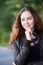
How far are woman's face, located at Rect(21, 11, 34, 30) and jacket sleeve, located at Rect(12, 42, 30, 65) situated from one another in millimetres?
142

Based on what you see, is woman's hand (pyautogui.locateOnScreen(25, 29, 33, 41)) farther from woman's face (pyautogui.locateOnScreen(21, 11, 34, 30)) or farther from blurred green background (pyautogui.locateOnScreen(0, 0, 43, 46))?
blurred green background (pyautogui.locateOnScreen(0, 0, 43, 46))

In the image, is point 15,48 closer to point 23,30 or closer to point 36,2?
point 23,30

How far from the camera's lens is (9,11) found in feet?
3.90

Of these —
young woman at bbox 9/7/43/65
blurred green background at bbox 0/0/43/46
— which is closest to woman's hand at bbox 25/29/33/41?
young woman at bbox 9/7/43/65

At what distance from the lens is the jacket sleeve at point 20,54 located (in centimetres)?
97

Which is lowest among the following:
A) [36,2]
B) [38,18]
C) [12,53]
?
[12,53]

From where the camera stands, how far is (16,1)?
3.94ft

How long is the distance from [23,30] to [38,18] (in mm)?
134

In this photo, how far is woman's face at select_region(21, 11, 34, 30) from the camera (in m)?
1.07

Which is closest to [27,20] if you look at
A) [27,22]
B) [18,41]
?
[27,22]

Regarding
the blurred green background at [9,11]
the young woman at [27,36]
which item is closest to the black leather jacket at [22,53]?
the young woman at [27,36]

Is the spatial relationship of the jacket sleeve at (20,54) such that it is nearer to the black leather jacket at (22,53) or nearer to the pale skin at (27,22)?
the black leather jacket at (22,53)

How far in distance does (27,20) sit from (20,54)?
0.23 metres

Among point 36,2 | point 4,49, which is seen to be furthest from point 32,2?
point 4,49
